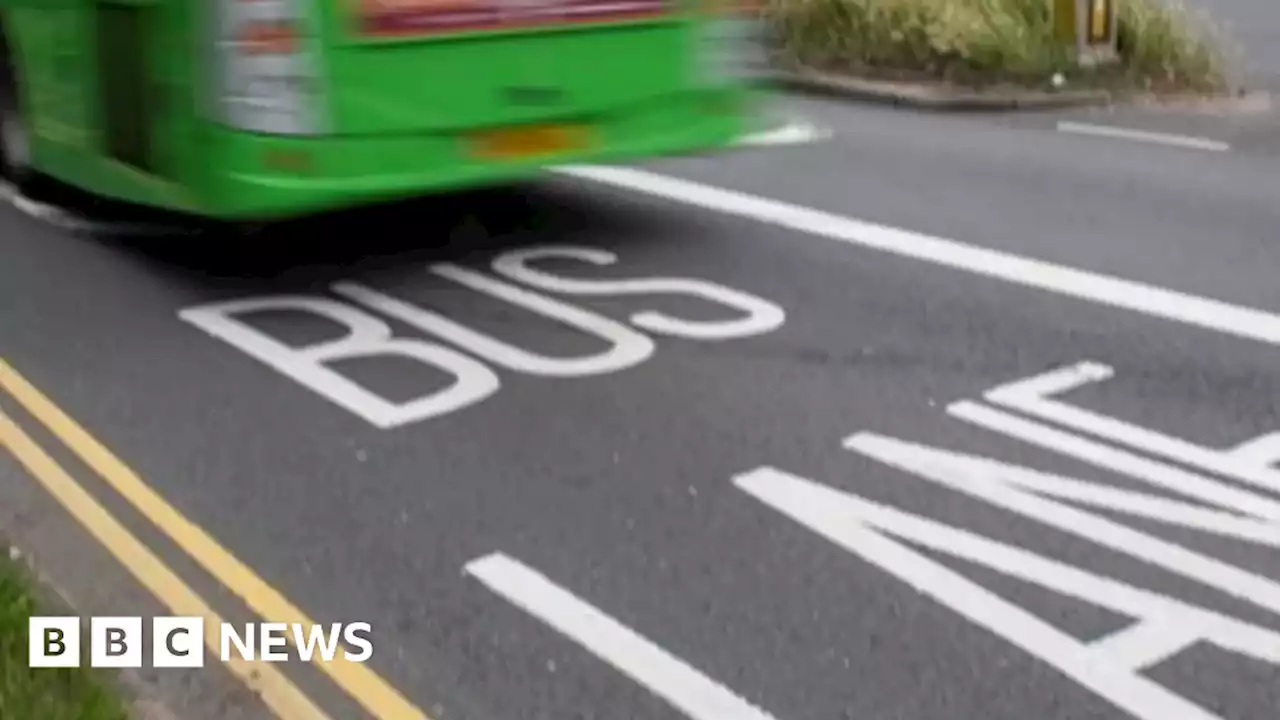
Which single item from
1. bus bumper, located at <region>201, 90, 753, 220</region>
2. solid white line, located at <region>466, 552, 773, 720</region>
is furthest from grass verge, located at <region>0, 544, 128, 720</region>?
bus bumper, located at <region>201, 90, 753, 220</region>

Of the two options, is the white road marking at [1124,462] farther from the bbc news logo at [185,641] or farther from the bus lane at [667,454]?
the bbc news logo at [185,641]

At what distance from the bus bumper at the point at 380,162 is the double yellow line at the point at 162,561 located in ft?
4.17

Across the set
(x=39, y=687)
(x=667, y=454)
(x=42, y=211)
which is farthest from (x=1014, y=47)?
(x=39, y=687)

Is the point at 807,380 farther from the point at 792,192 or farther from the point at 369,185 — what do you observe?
the point at 792,192

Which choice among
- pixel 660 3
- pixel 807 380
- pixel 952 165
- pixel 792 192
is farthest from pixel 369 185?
pixel 952 165

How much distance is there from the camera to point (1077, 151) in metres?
11.3

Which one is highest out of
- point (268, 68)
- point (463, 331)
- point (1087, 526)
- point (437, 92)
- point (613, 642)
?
point (268, 68)

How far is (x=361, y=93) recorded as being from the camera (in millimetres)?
7355

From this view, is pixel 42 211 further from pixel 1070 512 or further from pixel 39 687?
pixel 1070 512

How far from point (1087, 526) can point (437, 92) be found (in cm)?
366

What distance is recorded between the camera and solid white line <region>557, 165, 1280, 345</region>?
23.3ft

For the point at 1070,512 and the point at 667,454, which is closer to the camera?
the point at 1070,512

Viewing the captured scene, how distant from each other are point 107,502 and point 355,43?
2.55 meters

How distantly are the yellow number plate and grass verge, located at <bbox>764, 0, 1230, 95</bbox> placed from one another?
7.10m
